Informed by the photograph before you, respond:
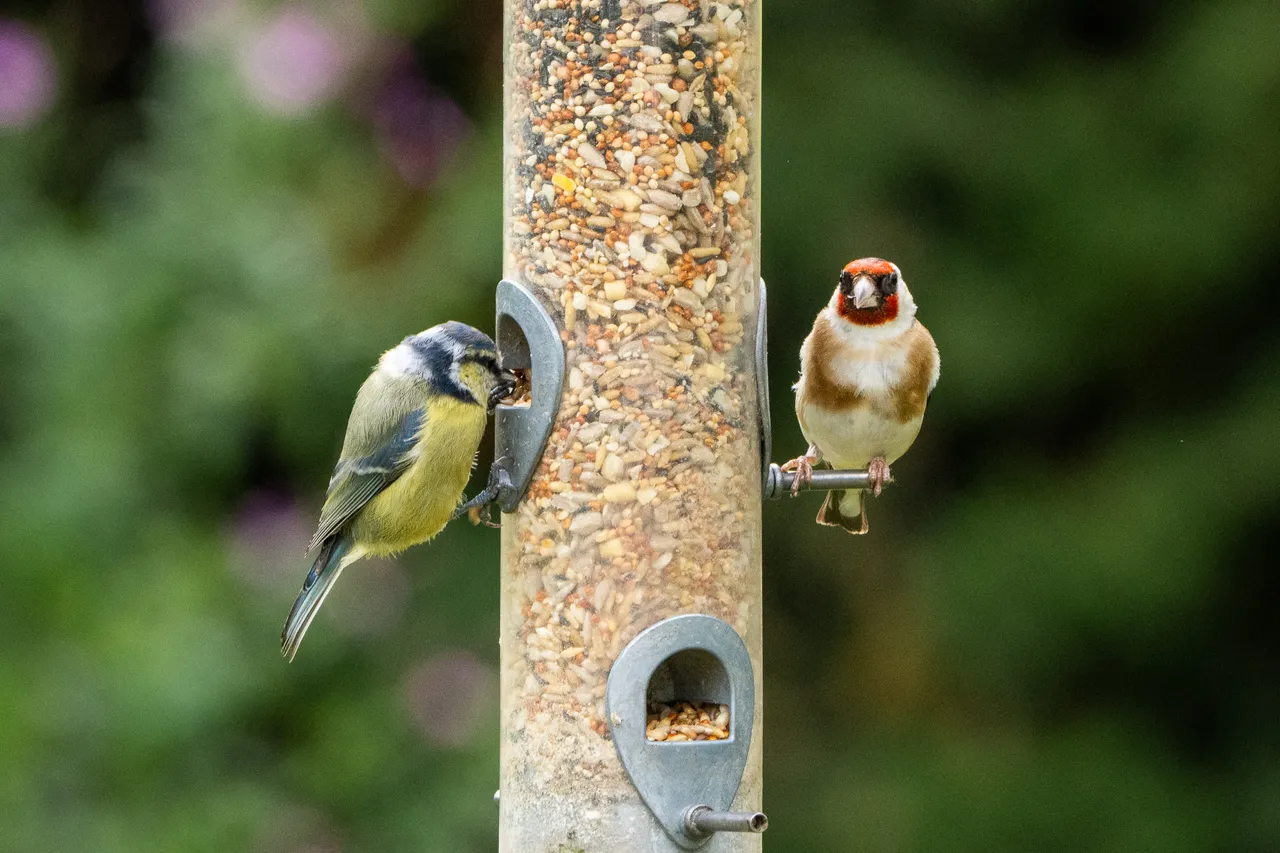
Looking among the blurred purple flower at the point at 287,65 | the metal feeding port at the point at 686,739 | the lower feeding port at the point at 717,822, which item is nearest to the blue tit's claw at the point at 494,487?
the metal feeding port at the point at 686,739

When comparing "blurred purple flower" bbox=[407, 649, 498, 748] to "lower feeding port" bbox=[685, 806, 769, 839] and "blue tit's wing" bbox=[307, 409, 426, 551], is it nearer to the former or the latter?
"blue tit's wing" bbox=[307, 409, 426, 551]

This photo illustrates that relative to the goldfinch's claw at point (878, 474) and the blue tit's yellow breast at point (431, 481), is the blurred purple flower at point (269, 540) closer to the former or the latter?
the blue tit's yellow breast at point (431, 481)

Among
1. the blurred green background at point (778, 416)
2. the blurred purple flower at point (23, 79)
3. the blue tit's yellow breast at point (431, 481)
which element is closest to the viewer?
the blue tit's yellow breast at point (431, 481)

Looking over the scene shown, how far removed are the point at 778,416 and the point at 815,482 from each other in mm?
2073

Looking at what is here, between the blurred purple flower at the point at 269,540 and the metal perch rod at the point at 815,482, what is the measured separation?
1.84 metres

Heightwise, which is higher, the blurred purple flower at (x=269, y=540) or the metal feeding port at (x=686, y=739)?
the blurred purple flower at (x=269, y=540)

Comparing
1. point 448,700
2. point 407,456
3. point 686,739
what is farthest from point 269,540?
point 686,739

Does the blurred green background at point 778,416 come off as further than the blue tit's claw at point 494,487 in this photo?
Yes

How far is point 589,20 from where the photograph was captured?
3305 millimetres

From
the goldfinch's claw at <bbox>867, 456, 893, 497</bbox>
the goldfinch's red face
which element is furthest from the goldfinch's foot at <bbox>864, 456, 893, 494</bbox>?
the goldfinch's red face

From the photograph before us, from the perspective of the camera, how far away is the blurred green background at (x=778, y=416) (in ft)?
A: 15.7

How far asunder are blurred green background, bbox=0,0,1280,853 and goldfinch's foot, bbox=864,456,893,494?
1430 millimetres

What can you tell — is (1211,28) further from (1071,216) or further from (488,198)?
(488,198)

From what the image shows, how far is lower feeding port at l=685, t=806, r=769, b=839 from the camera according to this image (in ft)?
9.88
